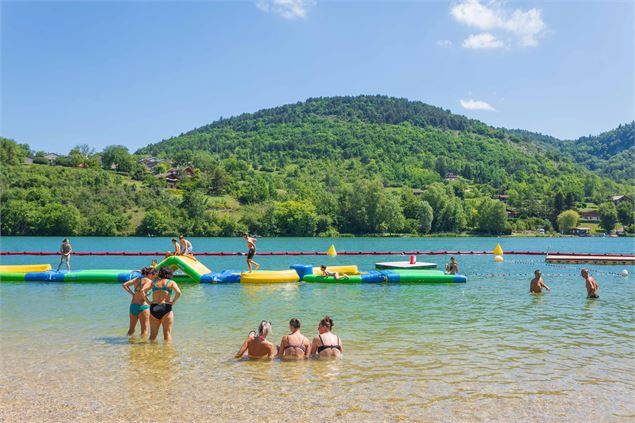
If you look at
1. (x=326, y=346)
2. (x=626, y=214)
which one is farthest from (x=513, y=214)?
(x=326, y=346)

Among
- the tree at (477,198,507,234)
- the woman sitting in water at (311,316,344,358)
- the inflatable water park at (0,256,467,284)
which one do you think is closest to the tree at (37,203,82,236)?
the inflatable water park at (0,256,467,284)

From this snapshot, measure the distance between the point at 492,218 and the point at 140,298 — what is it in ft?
379

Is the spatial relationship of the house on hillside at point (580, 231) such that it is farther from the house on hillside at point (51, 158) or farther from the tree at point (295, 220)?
the house on hillside at point (51, 158)

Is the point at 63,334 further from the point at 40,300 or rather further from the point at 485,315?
the point at 485,315

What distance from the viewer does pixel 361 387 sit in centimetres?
909

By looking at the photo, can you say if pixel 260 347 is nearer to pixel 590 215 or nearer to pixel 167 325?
pixel 167 325

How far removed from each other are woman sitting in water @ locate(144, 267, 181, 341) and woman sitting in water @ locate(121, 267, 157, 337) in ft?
0.48

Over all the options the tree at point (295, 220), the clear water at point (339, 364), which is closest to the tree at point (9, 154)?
the tree at point (295, 220)

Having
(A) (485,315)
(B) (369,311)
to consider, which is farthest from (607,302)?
(B) (369,311)

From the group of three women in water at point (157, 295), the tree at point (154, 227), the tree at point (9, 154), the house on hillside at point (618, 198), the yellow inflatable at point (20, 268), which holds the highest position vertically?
the tree at point (9, 154)

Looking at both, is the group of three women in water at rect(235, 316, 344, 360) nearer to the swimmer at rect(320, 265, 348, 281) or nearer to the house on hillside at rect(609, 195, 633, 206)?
the swimmer at rect(320, 265, 348, 281)

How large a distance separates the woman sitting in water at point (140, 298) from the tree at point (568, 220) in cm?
13890

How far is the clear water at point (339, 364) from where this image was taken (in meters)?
8.04

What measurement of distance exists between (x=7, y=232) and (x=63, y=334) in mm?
98761
